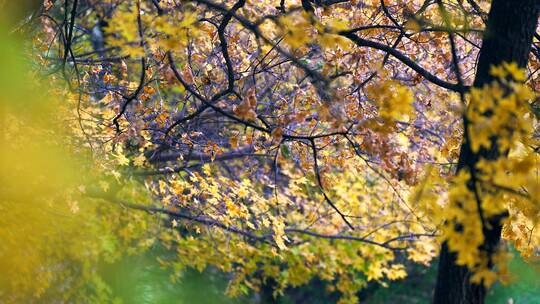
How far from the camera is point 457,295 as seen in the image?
3.98 meters

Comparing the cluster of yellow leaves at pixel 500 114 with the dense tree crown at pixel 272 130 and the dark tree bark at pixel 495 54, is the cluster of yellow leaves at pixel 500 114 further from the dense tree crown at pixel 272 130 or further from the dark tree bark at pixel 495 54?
the dark tree bark at pixel 495 54

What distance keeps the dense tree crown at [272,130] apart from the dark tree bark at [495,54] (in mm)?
46

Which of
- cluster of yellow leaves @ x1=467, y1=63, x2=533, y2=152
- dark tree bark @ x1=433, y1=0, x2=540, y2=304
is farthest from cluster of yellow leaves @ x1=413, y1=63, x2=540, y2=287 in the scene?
dark tree bark @ x1=433, y1=0, x2=540, y2=304

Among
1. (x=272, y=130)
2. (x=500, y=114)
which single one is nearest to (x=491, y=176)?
(x=500, y=114)

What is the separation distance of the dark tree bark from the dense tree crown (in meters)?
0.05

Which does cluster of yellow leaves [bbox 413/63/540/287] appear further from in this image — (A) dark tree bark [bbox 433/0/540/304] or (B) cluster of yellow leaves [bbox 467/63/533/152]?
(A) dark tree bark [bbox 433/0/540/304]

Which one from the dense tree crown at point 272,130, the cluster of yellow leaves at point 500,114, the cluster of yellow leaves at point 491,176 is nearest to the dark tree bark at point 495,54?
the dense tree crown at point 272,130

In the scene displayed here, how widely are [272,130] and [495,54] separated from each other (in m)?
1.38

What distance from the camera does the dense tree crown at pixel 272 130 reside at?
319 centimetres

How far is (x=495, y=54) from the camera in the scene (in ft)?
12.7

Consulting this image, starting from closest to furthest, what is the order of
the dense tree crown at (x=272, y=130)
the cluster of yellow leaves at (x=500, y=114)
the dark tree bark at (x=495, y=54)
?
the cluster of yellow leaves at (x=500, y=114) < the dense tree crown at (x=272, y=130) < the dark tree bark at (x=495, y=54)

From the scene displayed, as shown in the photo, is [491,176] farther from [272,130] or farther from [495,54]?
[272,130]

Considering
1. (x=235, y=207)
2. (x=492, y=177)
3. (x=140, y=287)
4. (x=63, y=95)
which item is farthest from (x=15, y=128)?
(x=140, y=287)

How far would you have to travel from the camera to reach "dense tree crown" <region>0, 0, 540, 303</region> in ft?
10.5
